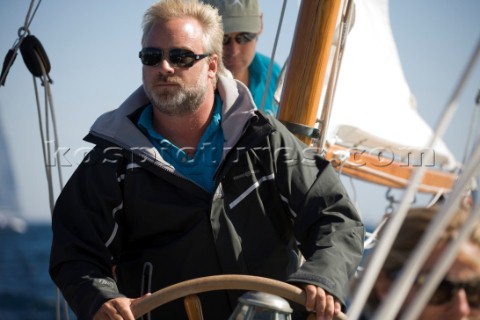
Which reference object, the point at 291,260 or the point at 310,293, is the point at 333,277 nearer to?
the point at 310,293

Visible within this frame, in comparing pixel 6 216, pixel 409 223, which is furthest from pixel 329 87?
pixel 409 223

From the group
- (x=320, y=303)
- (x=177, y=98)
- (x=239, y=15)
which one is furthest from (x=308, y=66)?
(x=320, y=303)

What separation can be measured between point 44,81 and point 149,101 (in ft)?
3.76

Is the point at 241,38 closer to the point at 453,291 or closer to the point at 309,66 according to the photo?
the point at 309,66

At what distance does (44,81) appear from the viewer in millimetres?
4352

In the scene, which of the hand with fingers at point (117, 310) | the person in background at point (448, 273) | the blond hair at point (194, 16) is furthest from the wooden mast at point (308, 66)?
the person in background at point (448, 273)

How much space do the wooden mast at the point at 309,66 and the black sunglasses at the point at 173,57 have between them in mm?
627

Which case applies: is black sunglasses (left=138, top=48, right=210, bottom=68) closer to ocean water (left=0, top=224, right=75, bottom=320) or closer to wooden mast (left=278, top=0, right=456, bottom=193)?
wooden mast (left=278, top=0, right=456, bottom=193)

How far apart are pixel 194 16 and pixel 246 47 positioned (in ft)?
4.37

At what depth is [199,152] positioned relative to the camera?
3225 millimetres

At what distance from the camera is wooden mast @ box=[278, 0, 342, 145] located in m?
3.73

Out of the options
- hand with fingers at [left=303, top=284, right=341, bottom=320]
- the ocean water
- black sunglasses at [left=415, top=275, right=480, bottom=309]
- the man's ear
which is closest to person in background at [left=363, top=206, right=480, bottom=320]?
A: black sunglasses at [left=415, top=275, right=480, bottom=309]

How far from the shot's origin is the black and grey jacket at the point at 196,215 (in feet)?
9.98

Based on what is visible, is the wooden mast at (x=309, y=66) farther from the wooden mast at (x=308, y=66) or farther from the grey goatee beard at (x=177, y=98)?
the grey goatee beard at (x=177, y=98)
